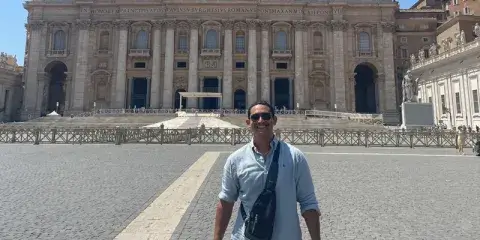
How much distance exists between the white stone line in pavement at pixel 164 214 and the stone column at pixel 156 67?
3488cm

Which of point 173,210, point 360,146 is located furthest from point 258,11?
point 173,210

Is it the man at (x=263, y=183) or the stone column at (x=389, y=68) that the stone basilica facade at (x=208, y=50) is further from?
the man at (x=263, y=183)

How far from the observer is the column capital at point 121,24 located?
136ft

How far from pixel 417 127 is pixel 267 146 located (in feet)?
80.0

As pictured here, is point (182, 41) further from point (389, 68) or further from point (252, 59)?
point (389, 68)

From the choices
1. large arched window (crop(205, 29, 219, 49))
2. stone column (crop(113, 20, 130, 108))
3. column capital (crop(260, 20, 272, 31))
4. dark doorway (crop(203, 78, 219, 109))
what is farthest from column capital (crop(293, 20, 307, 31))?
stone column (crop(113, 20, 130, 108))

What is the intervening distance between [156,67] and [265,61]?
14520mm

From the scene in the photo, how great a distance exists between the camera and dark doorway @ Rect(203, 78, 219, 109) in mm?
42094

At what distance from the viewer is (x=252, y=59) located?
4078 cm

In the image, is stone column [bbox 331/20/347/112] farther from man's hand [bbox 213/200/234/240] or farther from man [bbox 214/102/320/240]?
man's hand [bbox 213/200/234/240]

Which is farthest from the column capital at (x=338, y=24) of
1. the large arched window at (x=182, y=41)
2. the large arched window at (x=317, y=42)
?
the large arched window at (x=182, y=41)

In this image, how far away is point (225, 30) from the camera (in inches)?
1624

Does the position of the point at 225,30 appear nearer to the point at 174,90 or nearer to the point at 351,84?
the point at 174,90

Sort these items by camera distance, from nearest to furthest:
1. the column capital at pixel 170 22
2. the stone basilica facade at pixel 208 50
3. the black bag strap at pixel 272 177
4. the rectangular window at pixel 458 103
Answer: the black bag strap at pixel 272 177
the rectangular window at pixel 458 103
the stone basilica facade at pixel 208 50
the column capital at pixel 170 22
